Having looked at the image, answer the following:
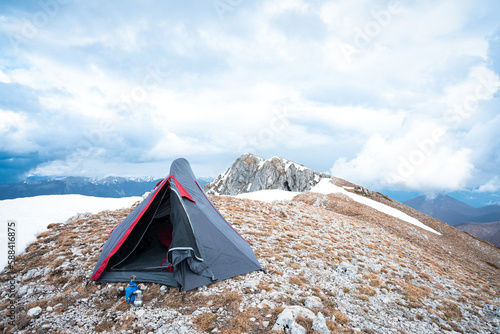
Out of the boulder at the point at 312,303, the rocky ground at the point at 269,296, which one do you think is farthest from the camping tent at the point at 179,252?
the boulder at the point at 312,303

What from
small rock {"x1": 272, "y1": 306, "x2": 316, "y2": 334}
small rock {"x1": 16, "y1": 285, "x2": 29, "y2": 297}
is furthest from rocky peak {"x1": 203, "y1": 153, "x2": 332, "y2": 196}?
small rock {"x1": 16, "y1": 285, "x2": 29, "y2": 297}

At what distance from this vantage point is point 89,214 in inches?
653

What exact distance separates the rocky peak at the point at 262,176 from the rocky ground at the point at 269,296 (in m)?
86.3

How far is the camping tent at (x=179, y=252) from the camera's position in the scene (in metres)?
7.58

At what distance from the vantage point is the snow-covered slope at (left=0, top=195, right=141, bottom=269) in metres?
11.8

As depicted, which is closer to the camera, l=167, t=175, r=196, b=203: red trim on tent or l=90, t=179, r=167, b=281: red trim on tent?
l=90, t=179, r=167, b=281: red trim on tent

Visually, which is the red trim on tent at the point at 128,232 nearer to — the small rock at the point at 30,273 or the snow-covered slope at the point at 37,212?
the small rock at the point at 30,273

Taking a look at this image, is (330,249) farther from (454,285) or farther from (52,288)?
(52,288)

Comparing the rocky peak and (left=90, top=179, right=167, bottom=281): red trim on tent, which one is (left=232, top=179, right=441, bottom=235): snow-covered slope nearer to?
(left=90, top=179, right=167, bottom=281): red trim on tent

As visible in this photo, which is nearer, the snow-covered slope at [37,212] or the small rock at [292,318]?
the small rock at [292,318]

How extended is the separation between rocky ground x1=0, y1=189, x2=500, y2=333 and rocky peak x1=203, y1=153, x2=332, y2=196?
86.3 meters

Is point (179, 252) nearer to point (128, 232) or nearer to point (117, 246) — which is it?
point (128, 232)

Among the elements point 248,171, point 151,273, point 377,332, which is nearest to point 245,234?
point 151,273

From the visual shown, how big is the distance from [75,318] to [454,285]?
61.5ft
